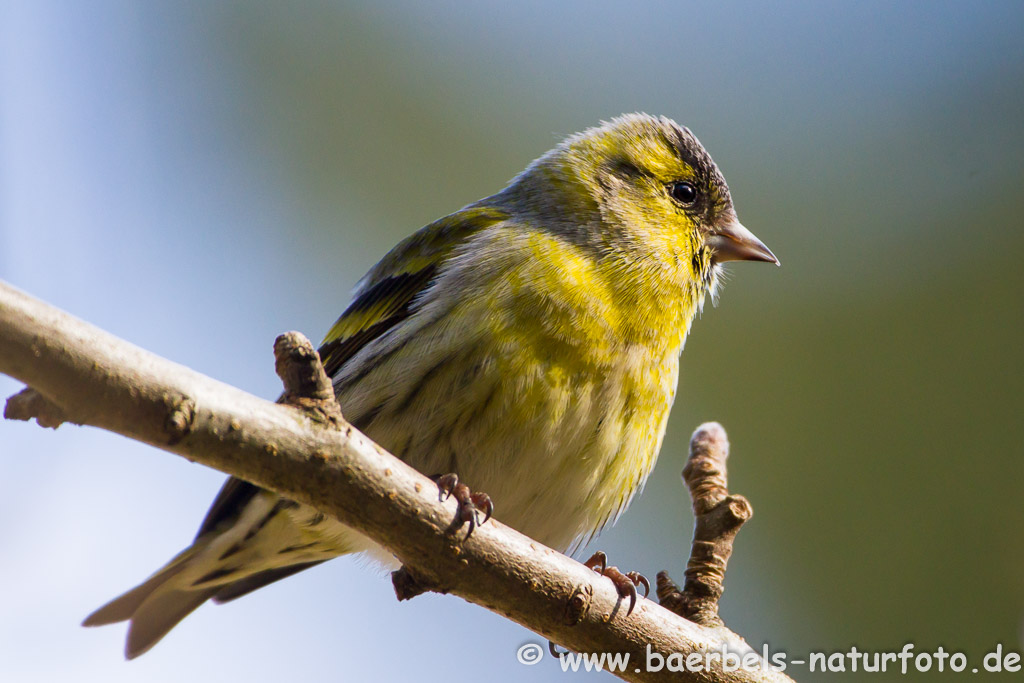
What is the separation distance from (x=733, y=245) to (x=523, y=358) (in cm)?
131

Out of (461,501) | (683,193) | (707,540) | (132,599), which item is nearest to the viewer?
(461,501)

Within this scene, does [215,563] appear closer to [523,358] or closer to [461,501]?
[523,358]

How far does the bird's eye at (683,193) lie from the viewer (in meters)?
3.71

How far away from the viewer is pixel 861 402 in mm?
5703

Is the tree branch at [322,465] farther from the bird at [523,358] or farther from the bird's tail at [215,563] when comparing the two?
the bird's tail at [215,563]

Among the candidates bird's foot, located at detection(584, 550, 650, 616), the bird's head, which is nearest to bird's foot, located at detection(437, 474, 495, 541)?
bird's foot, located at detection(584, 550, 650, 616)

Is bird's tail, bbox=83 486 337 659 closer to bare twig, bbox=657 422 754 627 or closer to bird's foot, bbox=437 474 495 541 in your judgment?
bird's foot, bbox=437 474 495 541

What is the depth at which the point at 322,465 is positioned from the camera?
1824mm

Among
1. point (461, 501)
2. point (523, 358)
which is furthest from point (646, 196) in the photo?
point (461, 501)

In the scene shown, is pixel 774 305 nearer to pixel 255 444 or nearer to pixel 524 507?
pixel 524 507

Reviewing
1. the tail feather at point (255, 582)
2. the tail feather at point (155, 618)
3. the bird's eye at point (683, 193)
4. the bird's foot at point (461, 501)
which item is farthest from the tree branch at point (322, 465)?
the bird's eye at point (683, 193)

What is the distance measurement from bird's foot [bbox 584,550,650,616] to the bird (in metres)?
0.26

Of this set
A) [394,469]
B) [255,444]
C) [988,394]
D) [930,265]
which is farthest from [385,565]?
[930,265]

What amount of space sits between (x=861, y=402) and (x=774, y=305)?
87cm
